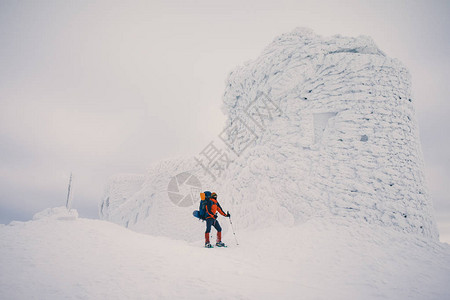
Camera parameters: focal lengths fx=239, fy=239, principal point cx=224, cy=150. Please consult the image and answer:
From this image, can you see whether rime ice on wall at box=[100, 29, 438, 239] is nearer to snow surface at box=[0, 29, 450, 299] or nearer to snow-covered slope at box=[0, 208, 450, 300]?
snow surface at box=[0, 29, 450, 299]

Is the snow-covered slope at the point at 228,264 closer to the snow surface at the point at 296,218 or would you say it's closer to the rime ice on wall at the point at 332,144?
the snow surface at the point at 296,218

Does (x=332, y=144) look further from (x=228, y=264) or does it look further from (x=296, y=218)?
(x=228, y=264)

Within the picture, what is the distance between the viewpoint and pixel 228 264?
579 centimetres

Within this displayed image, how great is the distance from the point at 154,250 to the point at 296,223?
197 inches

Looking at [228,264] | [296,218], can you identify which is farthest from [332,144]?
[228,264]

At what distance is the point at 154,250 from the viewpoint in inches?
240

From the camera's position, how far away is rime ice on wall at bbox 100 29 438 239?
8133mm

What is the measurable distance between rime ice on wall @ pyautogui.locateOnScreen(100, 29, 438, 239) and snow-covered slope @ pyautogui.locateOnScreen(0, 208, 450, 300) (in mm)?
863

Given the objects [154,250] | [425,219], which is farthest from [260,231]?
[425,219]

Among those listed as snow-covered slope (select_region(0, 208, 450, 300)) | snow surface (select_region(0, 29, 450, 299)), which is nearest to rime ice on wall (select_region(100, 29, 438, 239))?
snow surface (select_region(0, 29, 450, 299))

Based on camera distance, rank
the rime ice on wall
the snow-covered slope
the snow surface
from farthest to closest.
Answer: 1. the rime ice on wall
2. the snow surface
3. the snow-covered slope

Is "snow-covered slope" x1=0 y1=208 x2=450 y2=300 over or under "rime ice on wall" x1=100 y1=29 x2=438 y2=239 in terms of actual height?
under

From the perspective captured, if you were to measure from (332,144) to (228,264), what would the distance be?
5.99 m

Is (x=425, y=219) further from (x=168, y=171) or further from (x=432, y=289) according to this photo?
(x=168, y=171)
